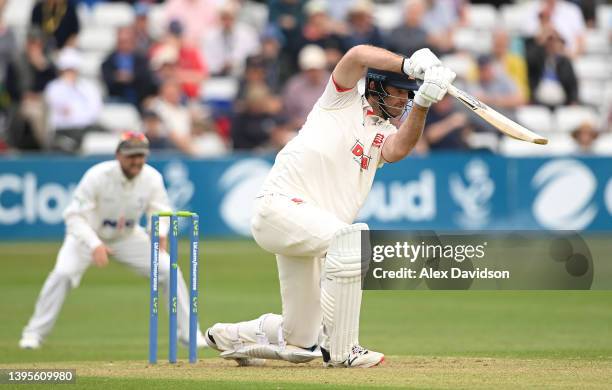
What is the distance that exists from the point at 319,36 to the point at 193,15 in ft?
7.26

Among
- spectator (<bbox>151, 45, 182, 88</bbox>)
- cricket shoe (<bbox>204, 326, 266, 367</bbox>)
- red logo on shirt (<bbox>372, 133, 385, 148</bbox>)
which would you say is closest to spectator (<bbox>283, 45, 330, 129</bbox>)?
spectator (<bbox>151, 45, 182, 88</bbox>)

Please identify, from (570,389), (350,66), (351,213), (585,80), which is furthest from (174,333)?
(585,80)

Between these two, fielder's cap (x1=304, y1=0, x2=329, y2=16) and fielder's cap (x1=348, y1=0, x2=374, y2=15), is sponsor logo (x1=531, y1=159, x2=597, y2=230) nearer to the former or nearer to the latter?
fielder's cap (x1=348, y1=0, x2=374, y2=15)

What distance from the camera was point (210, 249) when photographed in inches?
707

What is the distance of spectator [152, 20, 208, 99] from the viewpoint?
767 inches

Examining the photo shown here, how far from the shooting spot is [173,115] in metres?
18.6

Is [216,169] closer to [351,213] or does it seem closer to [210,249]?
[210,249]

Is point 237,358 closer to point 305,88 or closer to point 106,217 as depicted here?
point 106,217

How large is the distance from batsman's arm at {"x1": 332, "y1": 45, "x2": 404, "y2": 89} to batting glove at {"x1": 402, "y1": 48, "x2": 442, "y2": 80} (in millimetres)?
58

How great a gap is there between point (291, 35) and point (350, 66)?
41.8 ft

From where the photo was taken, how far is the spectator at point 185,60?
19484 mm

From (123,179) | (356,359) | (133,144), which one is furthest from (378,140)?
(123,179)

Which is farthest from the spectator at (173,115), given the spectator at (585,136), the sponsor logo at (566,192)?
the spectator at (585,136)

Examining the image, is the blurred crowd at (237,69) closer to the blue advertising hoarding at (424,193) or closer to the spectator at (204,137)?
the spectator at (204,137)
